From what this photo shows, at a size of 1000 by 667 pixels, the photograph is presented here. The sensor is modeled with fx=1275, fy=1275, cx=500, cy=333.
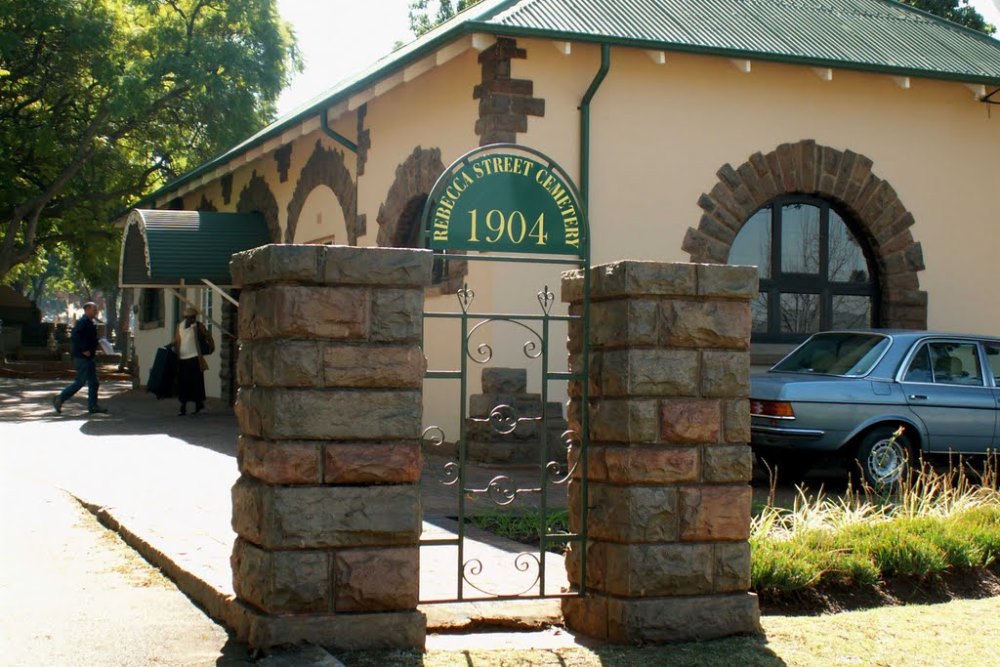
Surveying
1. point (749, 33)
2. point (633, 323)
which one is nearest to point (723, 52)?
point (749, 33)

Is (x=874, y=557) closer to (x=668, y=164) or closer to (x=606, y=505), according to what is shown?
(x=606, y=505)

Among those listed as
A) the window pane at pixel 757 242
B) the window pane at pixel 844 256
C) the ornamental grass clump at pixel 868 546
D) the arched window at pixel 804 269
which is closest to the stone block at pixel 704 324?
the ornamental grass clump at pixel 868 546

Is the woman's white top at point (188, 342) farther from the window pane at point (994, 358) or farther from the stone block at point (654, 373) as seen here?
the stone block at point (654, 373)

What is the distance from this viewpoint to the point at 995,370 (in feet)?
40.2

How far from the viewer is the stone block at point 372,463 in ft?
18.1

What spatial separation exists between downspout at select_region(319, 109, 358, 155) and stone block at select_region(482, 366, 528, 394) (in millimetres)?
4536

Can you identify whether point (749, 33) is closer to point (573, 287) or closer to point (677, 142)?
point (677, 142)

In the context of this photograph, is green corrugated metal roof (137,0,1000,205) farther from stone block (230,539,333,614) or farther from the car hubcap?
stone block (230,539,333,614)


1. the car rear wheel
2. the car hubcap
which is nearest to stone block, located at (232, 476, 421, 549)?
the car rear wheel

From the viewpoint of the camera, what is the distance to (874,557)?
24.4 feet

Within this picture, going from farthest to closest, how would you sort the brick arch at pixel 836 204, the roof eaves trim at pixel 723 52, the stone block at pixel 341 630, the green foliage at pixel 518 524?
the brick arch at pixel 836 204 → the roof eaves trim at pixel 723 52 → the green foliage at pixel 518 524 → the stone block at pixel 341 630

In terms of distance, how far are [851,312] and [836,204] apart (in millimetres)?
1334

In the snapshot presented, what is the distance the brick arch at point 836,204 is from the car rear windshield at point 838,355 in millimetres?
1627

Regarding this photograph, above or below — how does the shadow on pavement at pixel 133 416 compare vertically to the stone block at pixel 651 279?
below
